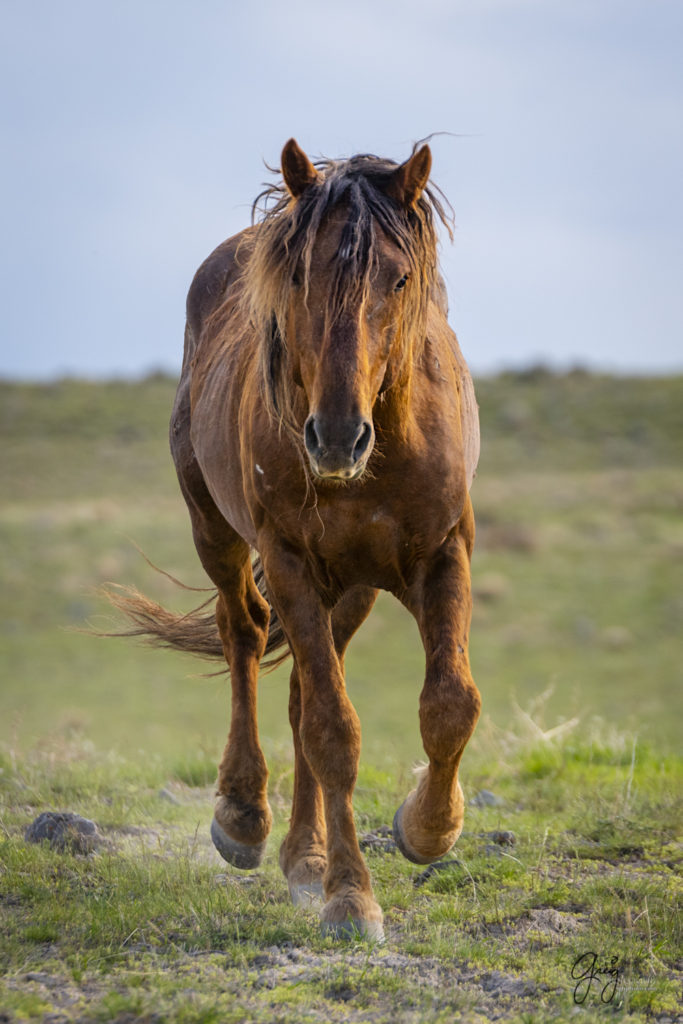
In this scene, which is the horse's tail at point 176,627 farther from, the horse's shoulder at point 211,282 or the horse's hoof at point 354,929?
the horse's hoof at point 354,929

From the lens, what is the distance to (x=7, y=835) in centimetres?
516

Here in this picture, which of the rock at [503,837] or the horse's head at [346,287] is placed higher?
the horse's head at [346,287]

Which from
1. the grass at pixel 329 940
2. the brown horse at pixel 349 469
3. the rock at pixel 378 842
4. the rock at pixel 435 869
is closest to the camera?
the grass at pixel 329 940

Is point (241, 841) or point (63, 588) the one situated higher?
point (241, 841)

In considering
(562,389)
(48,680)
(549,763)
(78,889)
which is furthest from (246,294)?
(562,389)

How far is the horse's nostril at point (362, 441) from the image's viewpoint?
3.40 meters

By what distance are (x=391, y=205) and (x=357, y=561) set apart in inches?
53.2

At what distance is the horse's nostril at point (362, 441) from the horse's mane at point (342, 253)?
388mm

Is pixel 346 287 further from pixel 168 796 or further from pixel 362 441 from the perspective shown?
pixel 168 796

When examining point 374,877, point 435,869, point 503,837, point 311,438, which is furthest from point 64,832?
point 311,438

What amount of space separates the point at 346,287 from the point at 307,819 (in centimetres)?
246

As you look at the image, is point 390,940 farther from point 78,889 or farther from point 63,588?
point 63,588
